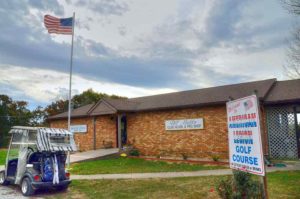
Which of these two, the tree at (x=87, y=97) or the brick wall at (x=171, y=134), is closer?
the brick wall at (x=171, y=134)

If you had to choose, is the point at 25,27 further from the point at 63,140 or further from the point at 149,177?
the point at 149,177

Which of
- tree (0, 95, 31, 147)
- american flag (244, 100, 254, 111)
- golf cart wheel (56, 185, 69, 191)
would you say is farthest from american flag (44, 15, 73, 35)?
tree (0, 95, 31, 147)

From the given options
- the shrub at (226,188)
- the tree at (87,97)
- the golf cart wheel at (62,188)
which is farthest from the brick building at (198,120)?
the tree at (87,97)

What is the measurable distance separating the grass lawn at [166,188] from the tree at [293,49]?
7431mm

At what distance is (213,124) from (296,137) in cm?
417

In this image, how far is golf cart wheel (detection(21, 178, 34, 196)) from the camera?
26.9ft

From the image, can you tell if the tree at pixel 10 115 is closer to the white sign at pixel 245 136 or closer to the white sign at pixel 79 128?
the white sign at pixel 79 128

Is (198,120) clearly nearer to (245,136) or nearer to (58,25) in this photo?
(58,25)

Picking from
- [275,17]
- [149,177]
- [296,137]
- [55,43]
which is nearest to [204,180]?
[149,177]

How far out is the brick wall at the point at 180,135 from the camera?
15180mm

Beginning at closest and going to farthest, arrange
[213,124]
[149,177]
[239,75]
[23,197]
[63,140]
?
[23,197] < [63,140] < [149,177] < [213,124] < [239,75]

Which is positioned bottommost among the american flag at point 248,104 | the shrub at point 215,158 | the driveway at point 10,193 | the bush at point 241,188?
the driveway at point 10,193

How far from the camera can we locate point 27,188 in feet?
27.2

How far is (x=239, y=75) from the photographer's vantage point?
21.5 metres
